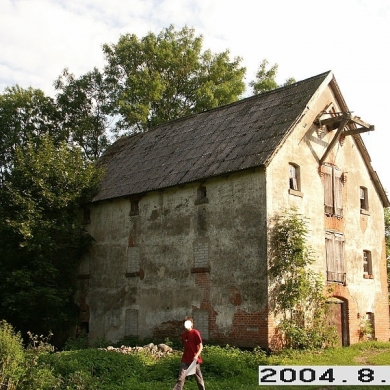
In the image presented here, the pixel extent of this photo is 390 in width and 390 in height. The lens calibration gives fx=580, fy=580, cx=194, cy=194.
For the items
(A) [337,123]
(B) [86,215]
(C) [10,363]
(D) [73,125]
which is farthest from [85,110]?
(C) [10,363]

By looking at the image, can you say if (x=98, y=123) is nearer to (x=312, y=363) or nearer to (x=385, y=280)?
(x=385, y=280)

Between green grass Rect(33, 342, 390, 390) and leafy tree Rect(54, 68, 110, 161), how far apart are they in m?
21.5

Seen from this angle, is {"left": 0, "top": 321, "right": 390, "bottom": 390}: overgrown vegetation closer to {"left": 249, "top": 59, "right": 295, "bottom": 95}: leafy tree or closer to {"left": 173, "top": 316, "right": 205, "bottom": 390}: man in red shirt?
{"left": 173, "top": 316, "right": 205, "bottom": 390}: man in red shirt

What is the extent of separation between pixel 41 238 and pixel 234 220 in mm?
8586

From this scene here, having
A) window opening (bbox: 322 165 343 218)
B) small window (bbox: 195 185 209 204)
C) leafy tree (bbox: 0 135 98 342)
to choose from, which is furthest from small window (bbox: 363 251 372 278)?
leafy tree (bbox: 0 135 98 342)

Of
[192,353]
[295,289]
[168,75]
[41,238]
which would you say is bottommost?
[192,353]

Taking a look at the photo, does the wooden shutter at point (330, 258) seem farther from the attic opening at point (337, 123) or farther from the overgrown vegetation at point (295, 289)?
the attic opening at point (337, 123)

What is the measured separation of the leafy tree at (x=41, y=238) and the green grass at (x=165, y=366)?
748 cm

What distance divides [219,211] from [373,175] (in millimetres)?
8460

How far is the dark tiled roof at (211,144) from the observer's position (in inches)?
813

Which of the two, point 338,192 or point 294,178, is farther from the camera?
point 338,192

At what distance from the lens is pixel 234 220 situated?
1988 cm

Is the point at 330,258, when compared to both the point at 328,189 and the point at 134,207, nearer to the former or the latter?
the point at 328,189

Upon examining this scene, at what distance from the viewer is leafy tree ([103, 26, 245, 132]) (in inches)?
1420
